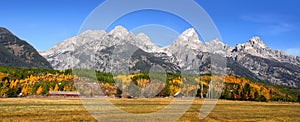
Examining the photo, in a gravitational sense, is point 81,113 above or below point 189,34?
below

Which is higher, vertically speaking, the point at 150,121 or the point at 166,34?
the point at 166,34

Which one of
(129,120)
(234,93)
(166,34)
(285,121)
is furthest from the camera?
(234,93)

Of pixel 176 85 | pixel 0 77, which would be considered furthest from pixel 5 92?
pixel 176 85

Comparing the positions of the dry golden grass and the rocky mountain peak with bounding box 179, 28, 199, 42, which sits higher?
the rocky mountain peak with bounding box 179, 28, 199, 42

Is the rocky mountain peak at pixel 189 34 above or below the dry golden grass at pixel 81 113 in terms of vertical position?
above

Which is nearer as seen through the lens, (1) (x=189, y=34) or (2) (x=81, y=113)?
(2) (x=81, y=113)

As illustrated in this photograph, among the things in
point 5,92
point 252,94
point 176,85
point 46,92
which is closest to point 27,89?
point 46,92

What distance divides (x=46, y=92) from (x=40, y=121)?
130814mm

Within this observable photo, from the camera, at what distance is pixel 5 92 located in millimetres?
133500

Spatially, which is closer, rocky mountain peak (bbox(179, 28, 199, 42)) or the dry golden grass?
rocky mountain peak (bbox(179, 28, 199, 42))

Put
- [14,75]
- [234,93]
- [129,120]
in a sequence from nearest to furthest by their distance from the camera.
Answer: [129,120] → [234,93] → [14,75]

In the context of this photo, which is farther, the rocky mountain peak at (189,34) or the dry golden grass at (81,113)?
the dry golden grass at (81,113)

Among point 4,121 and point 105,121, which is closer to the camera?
point 4,121

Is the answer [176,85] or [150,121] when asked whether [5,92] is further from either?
[150,121]
